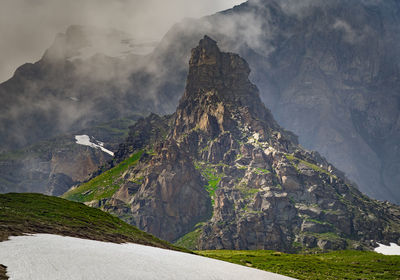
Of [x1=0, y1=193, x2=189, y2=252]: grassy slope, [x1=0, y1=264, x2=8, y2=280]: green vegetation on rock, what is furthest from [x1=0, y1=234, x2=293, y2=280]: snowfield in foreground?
[x1=0, y1=193, x2=189, y2=252]: grassy slope

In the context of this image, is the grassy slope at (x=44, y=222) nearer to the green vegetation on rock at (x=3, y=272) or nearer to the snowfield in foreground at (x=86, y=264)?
the snowfield in foreground at (x=86, y=264)

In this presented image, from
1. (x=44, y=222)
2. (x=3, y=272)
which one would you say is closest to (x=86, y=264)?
(x=3, y=272)

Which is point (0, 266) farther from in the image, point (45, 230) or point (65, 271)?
point (45, 230)

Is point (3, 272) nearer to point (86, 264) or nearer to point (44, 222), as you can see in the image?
point (86, 264)

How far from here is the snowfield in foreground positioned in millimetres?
47688

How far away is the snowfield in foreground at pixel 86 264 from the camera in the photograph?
156ft

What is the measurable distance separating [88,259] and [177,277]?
14171mm

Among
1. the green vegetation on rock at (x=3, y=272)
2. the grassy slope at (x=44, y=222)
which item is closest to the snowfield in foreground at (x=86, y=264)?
the green vegetation on rock at (x=3, y=272)

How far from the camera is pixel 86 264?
52750 mm

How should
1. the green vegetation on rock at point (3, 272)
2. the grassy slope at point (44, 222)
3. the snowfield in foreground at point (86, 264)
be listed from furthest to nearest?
the grassy slope at point (44, 222), the snowfield in foreground at point (86, 264), the green vegetation on rock at point (3, 272)

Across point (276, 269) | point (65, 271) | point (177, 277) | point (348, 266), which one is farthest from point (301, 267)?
point (65, 271)

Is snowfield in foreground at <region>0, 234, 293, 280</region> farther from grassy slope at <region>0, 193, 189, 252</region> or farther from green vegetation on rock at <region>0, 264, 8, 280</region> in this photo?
grassy slope at <region>0, 193, 189, 252</region>

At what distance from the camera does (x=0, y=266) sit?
46.1 meters

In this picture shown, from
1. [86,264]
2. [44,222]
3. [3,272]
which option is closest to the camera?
[3,272]
